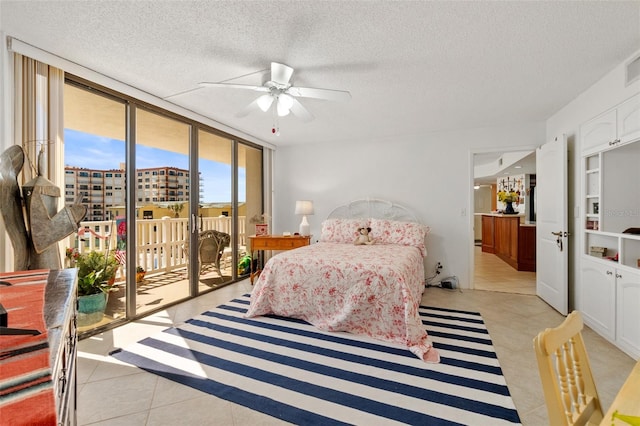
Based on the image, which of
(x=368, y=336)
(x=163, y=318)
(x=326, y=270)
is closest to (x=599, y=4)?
(x=326, y=270)

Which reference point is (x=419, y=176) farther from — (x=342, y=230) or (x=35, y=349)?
(x=35, y=349)

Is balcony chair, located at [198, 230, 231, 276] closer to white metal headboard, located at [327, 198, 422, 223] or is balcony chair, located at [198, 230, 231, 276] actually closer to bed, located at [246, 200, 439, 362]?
bed, located at [246, 200, 439, 362]

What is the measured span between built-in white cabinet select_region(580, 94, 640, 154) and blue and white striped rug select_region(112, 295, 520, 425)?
203 centimetres

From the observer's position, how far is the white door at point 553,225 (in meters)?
3.16

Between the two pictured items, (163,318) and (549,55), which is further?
(163,318)

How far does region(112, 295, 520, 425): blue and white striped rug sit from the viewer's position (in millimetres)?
1713

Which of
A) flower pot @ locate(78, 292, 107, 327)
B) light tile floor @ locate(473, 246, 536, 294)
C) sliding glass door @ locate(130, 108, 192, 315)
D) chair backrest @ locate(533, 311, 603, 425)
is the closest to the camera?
chair backrest @ locate(533, 311, 603, 425)

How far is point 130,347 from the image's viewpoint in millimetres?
2471

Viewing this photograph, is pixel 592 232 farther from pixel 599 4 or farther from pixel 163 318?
pixel 163 318

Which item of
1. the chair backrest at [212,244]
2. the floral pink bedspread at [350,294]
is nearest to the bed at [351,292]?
the floral pink bedspread at [350,294]

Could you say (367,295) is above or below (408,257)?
below

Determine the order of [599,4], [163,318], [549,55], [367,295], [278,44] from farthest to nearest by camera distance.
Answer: [163,318] < [367,295] < [549,55] < [278,44] < [599,4]

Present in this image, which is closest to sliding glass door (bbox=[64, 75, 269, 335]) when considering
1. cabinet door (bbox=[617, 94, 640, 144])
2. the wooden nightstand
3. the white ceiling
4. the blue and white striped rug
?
the wooden nightstand

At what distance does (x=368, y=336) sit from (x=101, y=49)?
3.24 m
